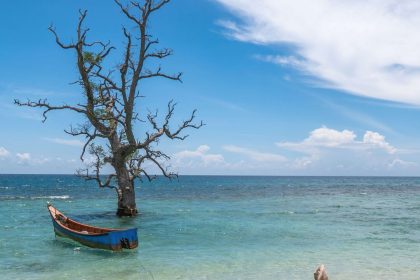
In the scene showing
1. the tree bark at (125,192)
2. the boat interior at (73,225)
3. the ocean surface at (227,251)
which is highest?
the tree bark at (125,192)

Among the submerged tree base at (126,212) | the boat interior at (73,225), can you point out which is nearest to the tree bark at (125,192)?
the submerged tree base at (126,212)

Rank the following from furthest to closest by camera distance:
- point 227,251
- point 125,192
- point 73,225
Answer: point 125,192 → point 73,225 → point 227,251

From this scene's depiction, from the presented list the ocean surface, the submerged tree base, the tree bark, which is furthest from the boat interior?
the submerged tree base

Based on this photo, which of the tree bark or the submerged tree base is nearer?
the tree bark

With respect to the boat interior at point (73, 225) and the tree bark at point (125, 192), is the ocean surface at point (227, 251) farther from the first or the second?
the boat interior at point (73, 225)

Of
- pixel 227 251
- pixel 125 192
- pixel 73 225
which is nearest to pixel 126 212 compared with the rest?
pixel 125 192

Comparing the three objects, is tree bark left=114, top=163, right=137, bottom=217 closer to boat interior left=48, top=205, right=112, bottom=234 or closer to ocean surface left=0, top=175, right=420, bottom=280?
ocean surface left=0, top=175, right=420, bottom=280

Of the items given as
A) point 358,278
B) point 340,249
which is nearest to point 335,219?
point 340,249

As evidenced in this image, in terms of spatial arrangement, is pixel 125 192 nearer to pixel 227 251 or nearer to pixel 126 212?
pixel 126 212

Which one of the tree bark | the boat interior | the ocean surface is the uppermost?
the tree bark

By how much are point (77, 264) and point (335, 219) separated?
2285 cm

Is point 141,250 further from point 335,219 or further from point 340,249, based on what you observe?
point 335,219

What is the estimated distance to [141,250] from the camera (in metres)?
22.8

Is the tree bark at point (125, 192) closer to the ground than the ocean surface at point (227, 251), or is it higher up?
higher up
